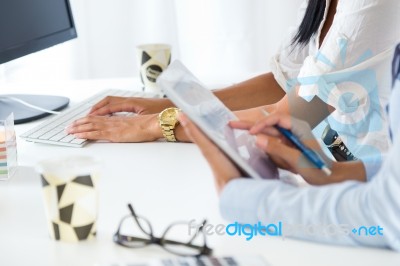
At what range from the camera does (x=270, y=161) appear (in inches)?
39.6

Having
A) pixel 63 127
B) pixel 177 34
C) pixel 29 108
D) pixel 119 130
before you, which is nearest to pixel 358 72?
pixel 119 130

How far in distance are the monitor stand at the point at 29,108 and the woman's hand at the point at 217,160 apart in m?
0.72

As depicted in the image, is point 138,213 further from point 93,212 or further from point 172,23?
point 172,23

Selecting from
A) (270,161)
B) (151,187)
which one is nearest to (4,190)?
(151,187)

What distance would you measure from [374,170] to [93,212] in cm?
41

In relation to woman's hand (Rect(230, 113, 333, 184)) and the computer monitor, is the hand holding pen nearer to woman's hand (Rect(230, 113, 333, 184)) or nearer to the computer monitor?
woman's hand (Rect(230, 113, 333, 184))

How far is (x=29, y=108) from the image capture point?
5.29ft

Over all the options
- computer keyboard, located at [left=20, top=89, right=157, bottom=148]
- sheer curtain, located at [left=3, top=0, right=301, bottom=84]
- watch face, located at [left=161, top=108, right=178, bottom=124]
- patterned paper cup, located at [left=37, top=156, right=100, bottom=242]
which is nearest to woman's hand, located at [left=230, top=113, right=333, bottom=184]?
patterned paper cup, located at [left=37, top=156, right=100, bottom=242]

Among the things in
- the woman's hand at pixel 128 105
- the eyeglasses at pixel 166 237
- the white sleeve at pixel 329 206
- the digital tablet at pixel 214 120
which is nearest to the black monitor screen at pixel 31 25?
the woman's hand at pixel 128 105

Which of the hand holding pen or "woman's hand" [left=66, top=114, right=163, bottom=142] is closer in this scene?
the hand holding pen

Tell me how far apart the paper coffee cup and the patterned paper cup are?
847 mm

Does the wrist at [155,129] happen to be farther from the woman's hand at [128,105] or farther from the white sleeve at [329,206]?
the white sleeve at [329,206]

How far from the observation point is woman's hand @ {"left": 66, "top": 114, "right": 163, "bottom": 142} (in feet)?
4.42

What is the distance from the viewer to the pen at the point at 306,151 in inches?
37.7
